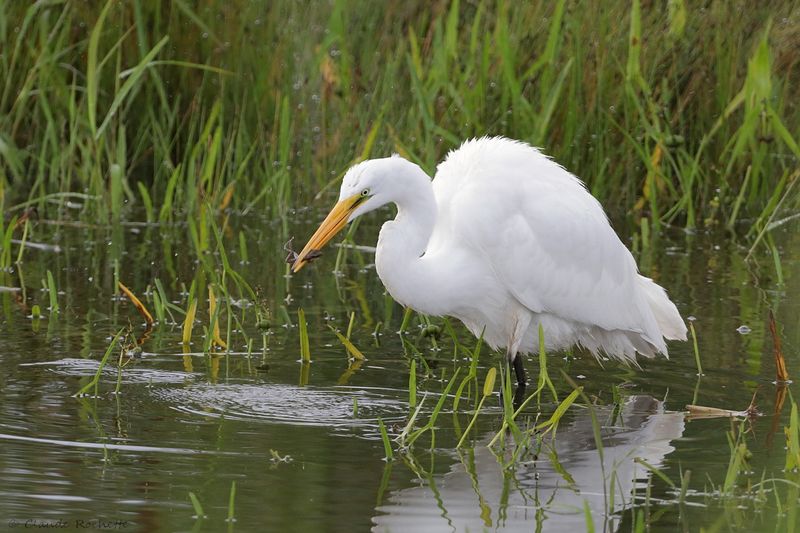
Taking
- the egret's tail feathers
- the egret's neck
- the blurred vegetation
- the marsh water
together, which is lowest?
the marsh water

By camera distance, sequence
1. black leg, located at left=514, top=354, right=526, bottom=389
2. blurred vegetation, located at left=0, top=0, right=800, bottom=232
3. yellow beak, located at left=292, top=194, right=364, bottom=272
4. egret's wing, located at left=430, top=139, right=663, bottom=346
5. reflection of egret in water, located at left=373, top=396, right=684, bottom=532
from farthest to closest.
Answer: blurred vegetation, located at left=0, top=0, right=800, bottom=232 → black leg, located at left=514, top=354, right=526, bottom=389 → egret's wing, located at left=430, top=139, right=663, bottom=346 → yellow beak, located at left=292, top=194, right=364, bottom=272 → reflection of egret in water, located at left=373, top=396, right=684, bottom=532

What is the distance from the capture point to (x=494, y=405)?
5.20 metres

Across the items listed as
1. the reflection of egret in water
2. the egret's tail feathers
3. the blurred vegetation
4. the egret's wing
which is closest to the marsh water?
the reflection of egret in water

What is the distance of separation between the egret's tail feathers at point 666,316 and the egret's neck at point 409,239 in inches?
43.2

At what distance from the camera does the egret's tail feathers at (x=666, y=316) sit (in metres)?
5.69

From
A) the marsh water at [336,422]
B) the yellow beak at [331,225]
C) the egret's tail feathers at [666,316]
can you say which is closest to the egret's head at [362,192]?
the yellow beak at [331,225]

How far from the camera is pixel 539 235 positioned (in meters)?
5.54

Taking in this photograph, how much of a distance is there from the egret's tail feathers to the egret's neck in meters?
1.10

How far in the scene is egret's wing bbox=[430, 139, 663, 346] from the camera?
5.39 metres

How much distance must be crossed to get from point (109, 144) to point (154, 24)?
2.51ft

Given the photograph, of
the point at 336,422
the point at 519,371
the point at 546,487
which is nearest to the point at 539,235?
the point at 519,371

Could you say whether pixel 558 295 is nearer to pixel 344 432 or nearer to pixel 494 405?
pixel 494 405

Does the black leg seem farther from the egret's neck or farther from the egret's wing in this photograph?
the egret's neck

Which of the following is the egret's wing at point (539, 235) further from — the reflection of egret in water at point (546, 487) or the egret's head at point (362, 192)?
the reflection of egret in water at point (546, 487)
